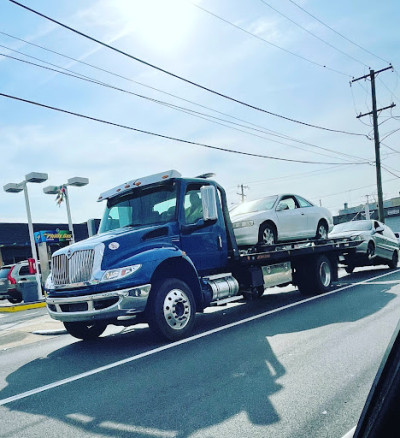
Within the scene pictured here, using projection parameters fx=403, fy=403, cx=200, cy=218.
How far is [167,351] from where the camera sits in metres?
5.54

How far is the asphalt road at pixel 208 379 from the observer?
10.3ft

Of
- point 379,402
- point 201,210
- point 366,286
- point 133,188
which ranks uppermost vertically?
point 133,188

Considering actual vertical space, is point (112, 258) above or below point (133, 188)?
below

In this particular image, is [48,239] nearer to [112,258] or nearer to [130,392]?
[112,258]

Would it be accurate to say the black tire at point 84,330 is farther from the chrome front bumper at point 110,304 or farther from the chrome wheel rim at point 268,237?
the chrome wheel rim at point 268,237

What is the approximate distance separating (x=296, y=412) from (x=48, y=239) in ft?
82.2

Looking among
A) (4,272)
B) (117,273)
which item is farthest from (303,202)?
(4,272)

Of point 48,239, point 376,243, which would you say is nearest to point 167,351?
point 376,243

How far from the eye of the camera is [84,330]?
7.06 meters

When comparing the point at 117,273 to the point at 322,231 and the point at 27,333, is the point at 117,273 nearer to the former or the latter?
the point at 27,333

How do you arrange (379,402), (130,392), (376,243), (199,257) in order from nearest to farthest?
(379,402) → (130,392) → (199,257) → (376,243)

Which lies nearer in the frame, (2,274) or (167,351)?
(167,351)

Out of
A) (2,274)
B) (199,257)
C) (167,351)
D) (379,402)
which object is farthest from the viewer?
(2,274)

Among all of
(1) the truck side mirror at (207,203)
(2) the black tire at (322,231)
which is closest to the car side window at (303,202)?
(2) the black tire at (322,231)
